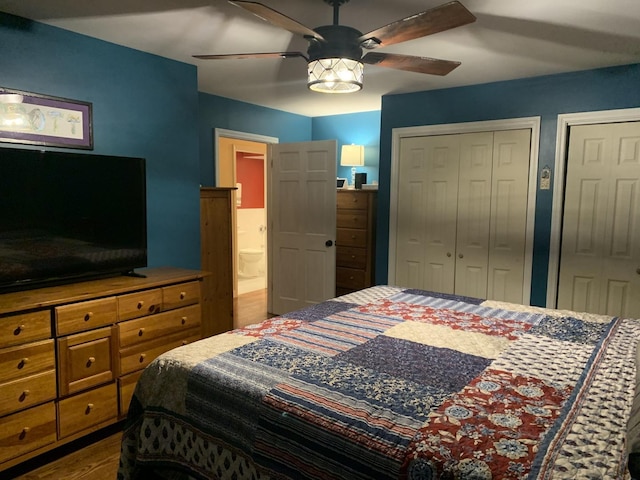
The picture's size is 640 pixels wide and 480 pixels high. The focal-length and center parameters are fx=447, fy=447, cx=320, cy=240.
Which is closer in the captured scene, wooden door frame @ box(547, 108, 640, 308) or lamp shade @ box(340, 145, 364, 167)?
wooden door frame @ box(547, 108, 640, 308)

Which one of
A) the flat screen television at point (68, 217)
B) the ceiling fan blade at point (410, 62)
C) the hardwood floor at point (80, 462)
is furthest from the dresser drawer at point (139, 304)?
the ceiling fan blade at point (410, 62)

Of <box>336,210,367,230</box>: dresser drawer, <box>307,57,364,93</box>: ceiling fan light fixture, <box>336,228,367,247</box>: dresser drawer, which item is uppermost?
<box>307,57,364,93</box>: ceiling fan light fixture

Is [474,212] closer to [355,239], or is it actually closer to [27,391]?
[355,239]

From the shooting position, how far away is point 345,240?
4.93 m

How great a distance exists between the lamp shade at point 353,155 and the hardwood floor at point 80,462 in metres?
3.70

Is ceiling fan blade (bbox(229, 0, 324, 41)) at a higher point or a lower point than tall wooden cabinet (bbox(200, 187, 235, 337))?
higher

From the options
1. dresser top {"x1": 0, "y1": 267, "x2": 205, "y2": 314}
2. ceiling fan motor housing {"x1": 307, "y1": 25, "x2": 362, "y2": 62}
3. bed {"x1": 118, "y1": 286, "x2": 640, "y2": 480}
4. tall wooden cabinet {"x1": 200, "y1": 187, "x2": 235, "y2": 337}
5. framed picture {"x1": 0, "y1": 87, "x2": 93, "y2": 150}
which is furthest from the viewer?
tall wooden cabinet {"x1": 200, "y1": 187, "x2": 235, "y2": 337}

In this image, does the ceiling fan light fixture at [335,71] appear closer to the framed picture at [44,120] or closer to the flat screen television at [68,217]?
the flat screen television at [68,217]

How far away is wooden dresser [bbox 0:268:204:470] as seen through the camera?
209 centimetres

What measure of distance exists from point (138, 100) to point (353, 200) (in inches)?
96.3

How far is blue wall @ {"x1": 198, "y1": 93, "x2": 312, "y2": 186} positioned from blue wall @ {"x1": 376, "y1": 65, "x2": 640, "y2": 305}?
1456mm

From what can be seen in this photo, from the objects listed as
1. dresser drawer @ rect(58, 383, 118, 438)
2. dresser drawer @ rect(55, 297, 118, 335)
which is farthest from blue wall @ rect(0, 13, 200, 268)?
dresser drawer @ rect(58, 383, 118, 438)

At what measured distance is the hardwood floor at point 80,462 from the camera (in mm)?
2193

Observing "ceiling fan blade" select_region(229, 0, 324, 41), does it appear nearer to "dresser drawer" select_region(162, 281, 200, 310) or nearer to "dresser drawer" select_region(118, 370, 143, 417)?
"dresser drawer" select_region(162, 281, 200, 310)
